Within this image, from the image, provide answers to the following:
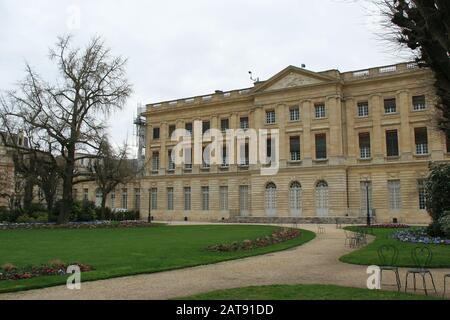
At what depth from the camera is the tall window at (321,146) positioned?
148 feet

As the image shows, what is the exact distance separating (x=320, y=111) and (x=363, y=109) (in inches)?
162

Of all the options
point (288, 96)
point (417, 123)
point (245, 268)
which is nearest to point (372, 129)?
point (417, 123)

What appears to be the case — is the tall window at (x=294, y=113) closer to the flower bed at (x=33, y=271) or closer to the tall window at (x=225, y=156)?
the tall window at (x=225, y=156)

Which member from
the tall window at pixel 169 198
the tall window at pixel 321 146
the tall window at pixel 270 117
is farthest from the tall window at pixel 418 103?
the tall window at pixel 169 198

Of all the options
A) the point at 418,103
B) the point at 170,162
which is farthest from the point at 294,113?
the point at 170,162

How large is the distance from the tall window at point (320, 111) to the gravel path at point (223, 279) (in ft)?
104

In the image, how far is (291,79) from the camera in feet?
153

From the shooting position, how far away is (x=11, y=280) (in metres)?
10.4

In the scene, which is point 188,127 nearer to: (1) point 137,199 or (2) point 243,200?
(2) point 243,200

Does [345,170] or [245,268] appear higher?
[345,170]

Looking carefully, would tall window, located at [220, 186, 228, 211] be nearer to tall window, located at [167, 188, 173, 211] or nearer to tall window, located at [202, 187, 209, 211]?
tall window, located at [202, 187, 209, 211]

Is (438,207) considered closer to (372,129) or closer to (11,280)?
(11,280)
